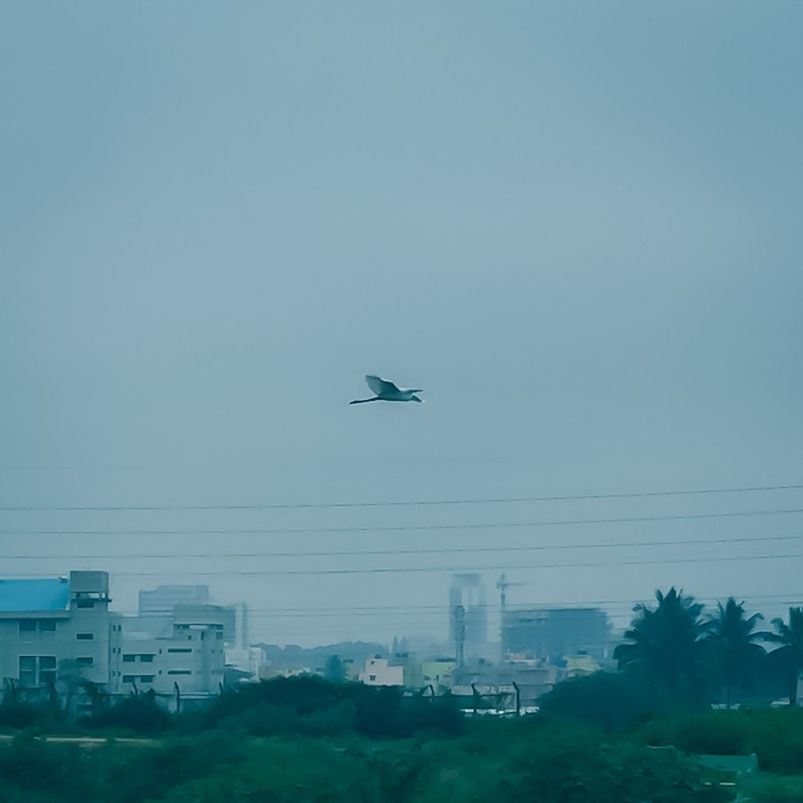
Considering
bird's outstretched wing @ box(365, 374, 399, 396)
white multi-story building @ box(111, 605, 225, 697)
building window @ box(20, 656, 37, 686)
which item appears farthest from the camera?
white multi-story building @ box(111, 605, 225, 697)

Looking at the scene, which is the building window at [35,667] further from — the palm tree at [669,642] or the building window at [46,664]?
the palm tree at [669,642]

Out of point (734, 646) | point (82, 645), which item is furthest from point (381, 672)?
point (734, 646)

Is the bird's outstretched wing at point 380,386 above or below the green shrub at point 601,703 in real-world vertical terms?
above

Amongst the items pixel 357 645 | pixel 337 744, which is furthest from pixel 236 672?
pixel 337 744

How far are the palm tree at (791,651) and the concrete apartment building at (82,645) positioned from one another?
70.2ft

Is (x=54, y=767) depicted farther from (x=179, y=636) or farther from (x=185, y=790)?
(x=179, y=636)

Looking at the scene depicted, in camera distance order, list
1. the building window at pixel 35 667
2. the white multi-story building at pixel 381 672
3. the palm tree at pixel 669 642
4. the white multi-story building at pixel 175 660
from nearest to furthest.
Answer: the palm tree at pixel 669 642 → the building window at pixel 35 667 → the white multi-story building at pixel 175 660 → the white multi-story building at pixel 381 672

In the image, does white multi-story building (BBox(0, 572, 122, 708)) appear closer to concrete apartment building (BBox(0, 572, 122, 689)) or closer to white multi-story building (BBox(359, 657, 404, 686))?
concrete apartment building (BBox(0, 572, 122, 689))

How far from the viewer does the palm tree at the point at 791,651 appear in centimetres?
5750

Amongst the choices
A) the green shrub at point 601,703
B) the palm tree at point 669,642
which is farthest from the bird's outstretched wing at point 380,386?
the palm tree at point 669,642

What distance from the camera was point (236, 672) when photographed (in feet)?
263

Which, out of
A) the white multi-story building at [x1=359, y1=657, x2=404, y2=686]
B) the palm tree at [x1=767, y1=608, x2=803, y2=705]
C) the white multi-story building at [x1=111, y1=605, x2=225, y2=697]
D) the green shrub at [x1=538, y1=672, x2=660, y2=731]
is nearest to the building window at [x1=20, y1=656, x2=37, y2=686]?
the white multi-story building at [x1=111, y1=605, x2=225, y2=697]

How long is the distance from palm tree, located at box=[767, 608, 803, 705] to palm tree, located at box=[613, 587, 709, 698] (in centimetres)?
263

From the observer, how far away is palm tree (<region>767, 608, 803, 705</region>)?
189 feet
